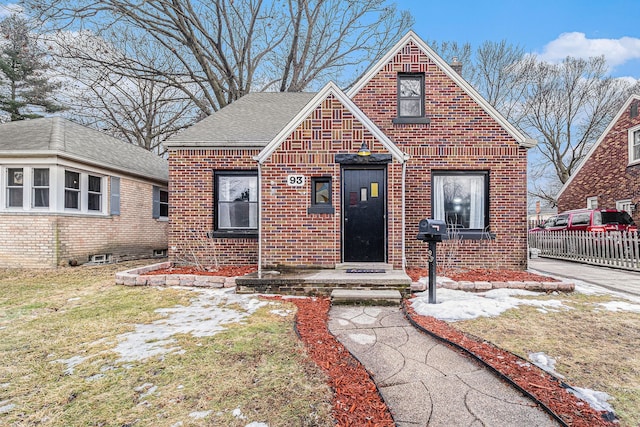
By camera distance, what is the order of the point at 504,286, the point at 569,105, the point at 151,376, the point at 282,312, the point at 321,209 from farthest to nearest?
the point at 569,105, the point at 321,209, the point at 504,286, the point at 282,312, the point at 151,376

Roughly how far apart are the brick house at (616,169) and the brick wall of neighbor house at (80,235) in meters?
20.9

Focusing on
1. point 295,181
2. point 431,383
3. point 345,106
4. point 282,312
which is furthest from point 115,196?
point 431,383

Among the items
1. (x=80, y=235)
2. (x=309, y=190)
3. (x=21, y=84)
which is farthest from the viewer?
(x=21, y=84)

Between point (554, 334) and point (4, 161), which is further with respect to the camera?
point (4, 161)

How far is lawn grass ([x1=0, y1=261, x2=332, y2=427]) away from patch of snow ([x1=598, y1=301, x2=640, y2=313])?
A: 5.04m

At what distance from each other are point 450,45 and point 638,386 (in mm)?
28874

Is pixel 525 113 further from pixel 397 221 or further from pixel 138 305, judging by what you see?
pixel 138 305

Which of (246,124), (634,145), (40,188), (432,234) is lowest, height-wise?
(432,234)

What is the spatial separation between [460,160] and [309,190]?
13.3ft

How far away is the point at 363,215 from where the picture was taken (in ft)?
24.0

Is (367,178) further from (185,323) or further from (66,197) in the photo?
(66,197)

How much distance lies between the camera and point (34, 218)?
932 cm

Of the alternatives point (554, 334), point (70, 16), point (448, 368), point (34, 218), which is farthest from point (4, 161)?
point (554, 334)

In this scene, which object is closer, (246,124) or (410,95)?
(410,95)
